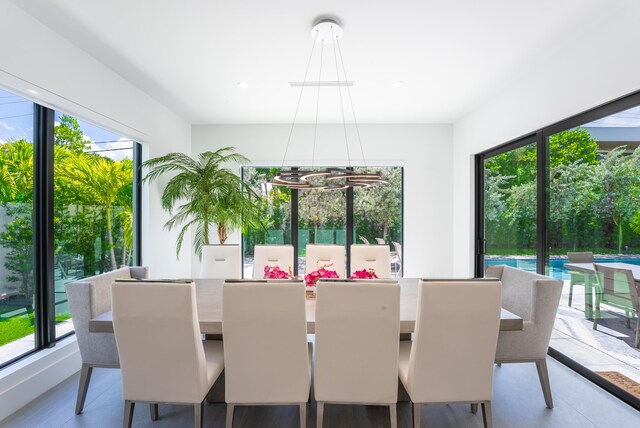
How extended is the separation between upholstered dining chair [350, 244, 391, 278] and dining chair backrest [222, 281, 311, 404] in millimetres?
1594

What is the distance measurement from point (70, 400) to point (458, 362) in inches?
101

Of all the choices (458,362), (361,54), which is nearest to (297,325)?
(458,362)

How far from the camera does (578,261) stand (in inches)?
106

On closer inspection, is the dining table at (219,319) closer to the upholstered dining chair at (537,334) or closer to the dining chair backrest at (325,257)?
the upholstered dining chair at (537,334)

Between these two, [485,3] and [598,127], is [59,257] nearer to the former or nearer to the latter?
[485,3]

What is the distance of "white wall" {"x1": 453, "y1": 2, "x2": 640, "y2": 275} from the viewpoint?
2.14m

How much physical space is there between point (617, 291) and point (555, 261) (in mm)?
573

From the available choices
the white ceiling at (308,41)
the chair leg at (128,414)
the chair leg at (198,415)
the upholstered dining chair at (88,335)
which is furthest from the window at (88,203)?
the chair leg at (198,415)

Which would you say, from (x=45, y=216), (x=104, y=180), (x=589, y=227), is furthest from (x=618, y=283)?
(x=104, y=180)

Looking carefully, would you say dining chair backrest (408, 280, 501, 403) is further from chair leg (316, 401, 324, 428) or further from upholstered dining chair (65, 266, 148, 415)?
upholstered dining chair (65, 266, 148, 415)

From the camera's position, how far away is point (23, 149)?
2.41 meters

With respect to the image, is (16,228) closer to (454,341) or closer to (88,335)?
(88,335)

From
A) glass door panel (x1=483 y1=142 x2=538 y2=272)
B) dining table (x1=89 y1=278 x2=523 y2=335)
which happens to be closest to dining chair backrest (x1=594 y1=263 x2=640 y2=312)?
glass door panel (x1=483 y1=142 x2=538 y2=272)

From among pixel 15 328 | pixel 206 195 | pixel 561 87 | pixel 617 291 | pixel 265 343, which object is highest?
pixel 561 87
